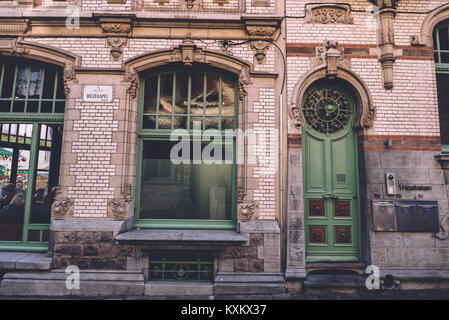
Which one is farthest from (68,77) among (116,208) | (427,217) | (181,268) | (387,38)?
(427,217)

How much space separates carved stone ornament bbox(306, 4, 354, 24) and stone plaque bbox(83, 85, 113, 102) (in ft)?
15.5

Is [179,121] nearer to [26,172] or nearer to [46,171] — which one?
[46,171]

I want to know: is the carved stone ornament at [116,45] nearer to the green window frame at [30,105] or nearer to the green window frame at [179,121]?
the green window frame at [179,121]

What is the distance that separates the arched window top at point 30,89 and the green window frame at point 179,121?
6.45 ft

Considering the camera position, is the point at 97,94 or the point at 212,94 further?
the point at 212,94

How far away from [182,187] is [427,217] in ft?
17.1

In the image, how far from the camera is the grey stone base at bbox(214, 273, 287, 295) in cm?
466

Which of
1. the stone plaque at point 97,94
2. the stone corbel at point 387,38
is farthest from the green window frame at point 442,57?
the stone plaque at point 97,94

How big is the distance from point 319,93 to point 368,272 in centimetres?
395

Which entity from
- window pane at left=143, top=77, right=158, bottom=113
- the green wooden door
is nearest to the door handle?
the green wooden door

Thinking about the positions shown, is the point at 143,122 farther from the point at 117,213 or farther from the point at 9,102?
the point at 9,102

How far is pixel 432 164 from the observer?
206 inches

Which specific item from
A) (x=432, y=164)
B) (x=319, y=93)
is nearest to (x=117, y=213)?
(x=319, y=93)

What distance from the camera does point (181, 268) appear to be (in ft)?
16.3
